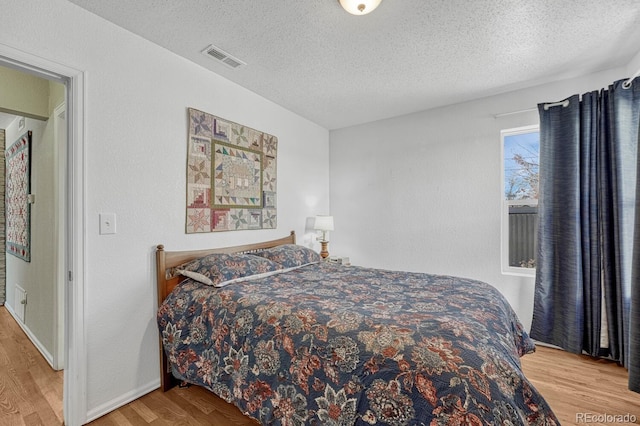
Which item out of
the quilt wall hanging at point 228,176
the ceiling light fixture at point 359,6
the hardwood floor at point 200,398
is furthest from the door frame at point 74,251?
the ceiling light fixture at point 359,6

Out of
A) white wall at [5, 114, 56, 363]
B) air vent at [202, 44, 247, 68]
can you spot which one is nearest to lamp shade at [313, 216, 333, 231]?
air vent at [202, 44, 247, 68]

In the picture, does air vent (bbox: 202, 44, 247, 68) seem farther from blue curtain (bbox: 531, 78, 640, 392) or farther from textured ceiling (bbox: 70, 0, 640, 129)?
blue curtain (bbox: 531, 78, 640, 392)

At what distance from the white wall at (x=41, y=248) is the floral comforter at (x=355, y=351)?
1.27 m

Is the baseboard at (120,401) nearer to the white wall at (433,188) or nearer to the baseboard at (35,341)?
the baseboard at (35,341)

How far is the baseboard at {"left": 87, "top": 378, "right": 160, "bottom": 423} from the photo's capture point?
1.79 meters

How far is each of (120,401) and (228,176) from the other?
1833 mm

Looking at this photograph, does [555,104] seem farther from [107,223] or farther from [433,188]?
[107,223]

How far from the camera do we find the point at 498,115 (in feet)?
9.82

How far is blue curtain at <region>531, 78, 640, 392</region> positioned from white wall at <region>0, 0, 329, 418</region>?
310cm

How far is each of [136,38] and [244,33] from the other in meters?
0.77

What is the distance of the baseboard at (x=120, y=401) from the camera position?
179cm

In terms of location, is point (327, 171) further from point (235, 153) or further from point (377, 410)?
point (377, 410)

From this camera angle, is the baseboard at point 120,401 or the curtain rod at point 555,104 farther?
the curtain rod at point 555,104

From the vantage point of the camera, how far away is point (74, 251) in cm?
175
